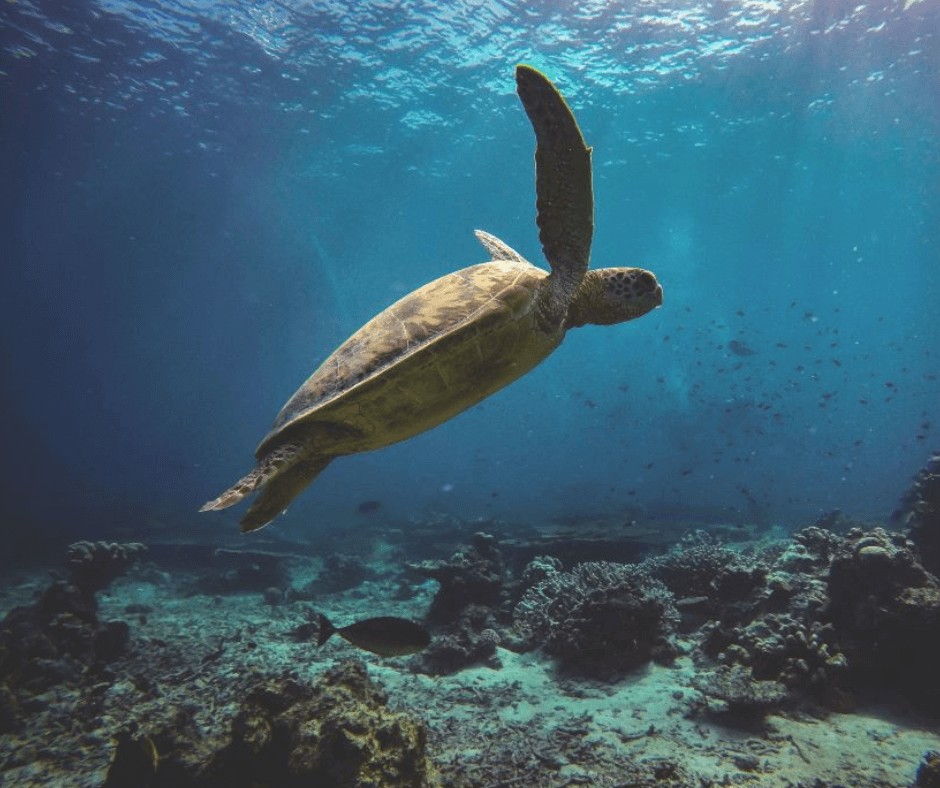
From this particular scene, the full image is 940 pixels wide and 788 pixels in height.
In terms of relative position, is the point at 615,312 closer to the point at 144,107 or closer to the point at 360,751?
the point at 360,751

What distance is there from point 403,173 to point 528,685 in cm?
2919

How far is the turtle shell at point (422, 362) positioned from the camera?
11.0 feet

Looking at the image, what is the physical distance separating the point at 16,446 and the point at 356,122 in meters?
44.6

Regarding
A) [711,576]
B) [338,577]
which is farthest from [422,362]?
[338,577]

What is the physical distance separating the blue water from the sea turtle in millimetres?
16009

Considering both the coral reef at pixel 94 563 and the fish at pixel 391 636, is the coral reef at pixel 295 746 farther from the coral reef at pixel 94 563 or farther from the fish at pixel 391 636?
the coral reef at pixel 94 563

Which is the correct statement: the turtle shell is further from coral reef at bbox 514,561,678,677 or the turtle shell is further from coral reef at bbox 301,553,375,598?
coral reef at bbox 301,553,375,598

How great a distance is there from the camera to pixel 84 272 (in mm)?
36531

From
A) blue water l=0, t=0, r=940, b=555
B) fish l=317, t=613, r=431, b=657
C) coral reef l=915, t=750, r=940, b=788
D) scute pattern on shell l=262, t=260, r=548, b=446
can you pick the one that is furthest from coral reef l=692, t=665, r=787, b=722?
blue water l=0, t=0, r=940, b=555

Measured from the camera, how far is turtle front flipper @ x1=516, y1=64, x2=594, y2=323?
2938 millimetres

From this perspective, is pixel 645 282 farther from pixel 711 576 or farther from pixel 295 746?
pixel 711 576

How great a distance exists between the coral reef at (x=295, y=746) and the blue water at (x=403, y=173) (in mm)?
17609

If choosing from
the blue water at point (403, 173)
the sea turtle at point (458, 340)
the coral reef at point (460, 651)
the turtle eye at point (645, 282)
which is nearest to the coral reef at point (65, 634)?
the coral reef at point (460, 651)

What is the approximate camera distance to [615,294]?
13.7 ft
